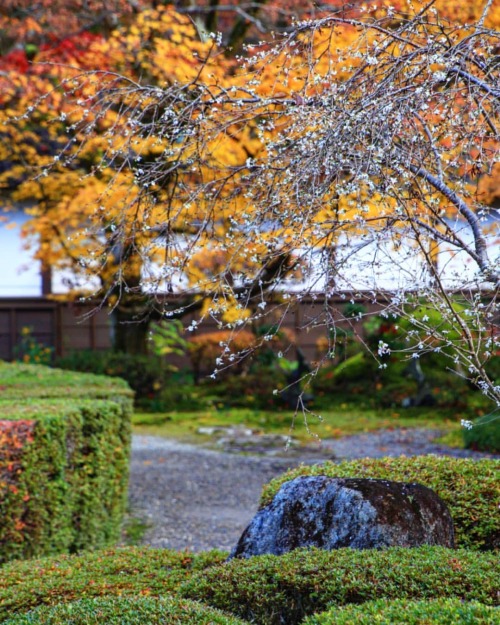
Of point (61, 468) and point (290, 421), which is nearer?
point (61, 468)

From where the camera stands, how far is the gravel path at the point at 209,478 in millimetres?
7332

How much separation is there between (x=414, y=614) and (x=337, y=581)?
57 cm

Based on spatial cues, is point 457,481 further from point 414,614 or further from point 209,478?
point 209,478

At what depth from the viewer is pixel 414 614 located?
2.59 meters

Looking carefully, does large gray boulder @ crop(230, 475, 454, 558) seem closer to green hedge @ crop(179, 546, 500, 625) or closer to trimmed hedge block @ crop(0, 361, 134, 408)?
green hedge @ crop(179, 546, 500, 625)

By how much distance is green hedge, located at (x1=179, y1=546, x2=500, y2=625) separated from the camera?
3049 millimetres

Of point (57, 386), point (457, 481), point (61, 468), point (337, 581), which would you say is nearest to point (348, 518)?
point (337, 581)

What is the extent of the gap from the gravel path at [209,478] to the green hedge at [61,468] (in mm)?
780

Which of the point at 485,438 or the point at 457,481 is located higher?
the point at 457,481

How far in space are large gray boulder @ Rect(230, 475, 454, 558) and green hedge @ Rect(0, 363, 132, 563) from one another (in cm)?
199

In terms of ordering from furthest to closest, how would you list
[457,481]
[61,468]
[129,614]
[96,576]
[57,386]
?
[57,386] < [61,468] < [457,481] < [96,576] < [129,614]

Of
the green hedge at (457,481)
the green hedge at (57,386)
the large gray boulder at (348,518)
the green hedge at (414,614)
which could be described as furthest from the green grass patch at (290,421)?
the green hedge at (414,614)

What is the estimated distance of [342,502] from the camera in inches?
147

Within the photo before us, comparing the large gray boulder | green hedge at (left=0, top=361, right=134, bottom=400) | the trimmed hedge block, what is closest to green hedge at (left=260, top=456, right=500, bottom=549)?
the large gray boulder
